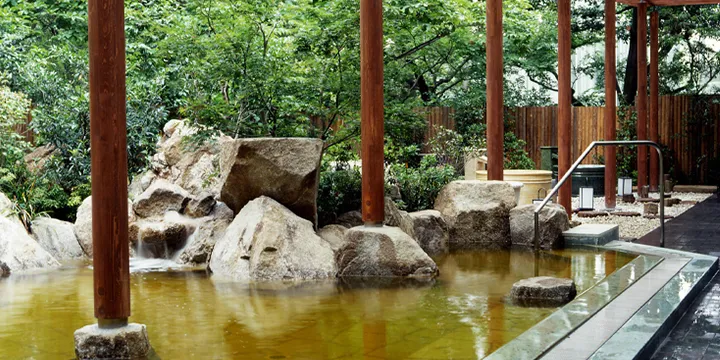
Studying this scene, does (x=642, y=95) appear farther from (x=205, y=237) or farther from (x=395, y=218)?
(x=205, y=237)

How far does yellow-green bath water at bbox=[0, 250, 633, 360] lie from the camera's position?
599cm

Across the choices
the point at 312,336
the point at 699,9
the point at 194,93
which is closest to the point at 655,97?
the point at 699,9

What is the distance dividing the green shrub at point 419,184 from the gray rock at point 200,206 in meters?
2.82

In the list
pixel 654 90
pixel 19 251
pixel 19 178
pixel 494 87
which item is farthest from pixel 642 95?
pixel 19 251

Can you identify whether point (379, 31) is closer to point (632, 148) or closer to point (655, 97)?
point (655, 97)

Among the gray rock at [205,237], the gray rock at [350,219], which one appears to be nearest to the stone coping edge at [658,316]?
the gray rock at [350,219]

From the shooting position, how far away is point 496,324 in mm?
6598

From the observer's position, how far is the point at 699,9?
70.1 ft

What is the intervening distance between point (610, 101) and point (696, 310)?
8395 mm

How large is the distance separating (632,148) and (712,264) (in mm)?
12023

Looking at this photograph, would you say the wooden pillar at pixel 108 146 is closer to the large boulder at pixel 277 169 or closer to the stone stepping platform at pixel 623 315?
the stone stepping platform at pixel 623 315

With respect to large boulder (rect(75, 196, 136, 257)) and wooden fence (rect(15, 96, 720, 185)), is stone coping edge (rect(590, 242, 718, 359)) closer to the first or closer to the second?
large boulder (rect(75, 196, 136, 257))

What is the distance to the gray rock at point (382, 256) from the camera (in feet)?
29.5

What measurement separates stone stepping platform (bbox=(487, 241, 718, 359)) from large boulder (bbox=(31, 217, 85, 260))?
6575 mm
